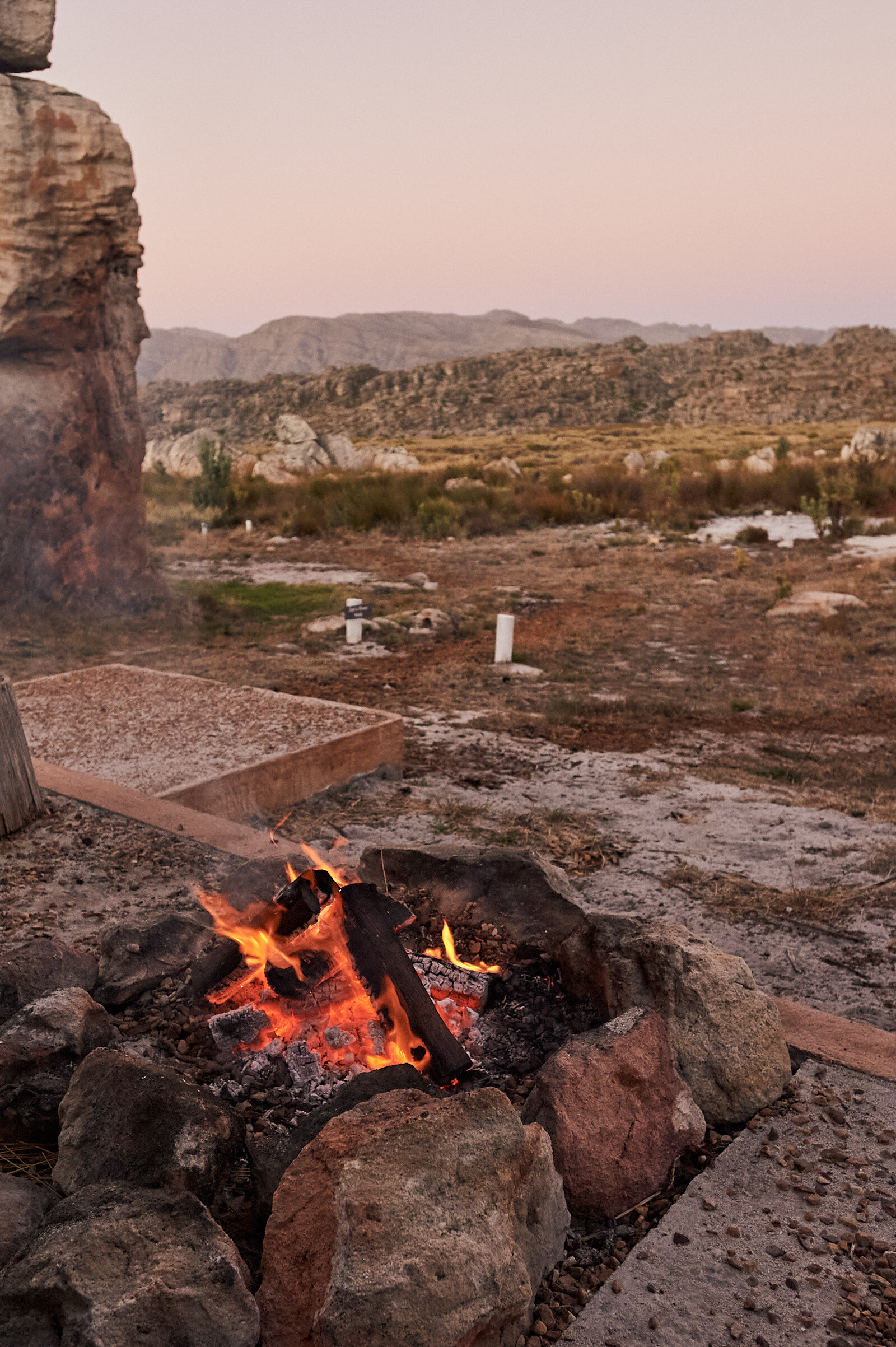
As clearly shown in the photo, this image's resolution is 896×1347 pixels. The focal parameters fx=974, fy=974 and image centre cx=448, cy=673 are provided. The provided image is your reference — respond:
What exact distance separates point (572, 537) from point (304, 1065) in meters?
15.6

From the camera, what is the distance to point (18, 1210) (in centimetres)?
180

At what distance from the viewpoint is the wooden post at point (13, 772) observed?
3941mm

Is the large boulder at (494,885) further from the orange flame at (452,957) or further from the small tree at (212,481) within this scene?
the small tree at (212,481)

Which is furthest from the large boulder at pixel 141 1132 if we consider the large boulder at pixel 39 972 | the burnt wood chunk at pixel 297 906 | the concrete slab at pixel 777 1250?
the concrete slab at pixel 777 1250

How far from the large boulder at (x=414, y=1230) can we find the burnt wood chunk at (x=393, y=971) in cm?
41

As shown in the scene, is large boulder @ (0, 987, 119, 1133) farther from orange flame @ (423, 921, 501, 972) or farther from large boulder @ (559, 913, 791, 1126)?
large boulder @ (559, 913, 791, 1126)

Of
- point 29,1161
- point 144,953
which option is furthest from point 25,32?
point 29,1161

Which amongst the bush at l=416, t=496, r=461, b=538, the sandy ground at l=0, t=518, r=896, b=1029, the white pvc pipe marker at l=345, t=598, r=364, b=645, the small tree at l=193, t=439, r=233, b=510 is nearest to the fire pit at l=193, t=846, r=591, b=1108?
the sandy ground at l=0, t=518, r=896, b=1029

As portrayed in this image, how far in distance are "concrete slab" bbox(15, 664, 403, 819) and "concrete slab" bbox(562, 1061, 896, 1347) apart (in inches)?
126

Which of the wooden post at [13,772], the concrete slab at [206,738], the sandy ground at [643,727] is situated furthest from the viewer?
the concrete slab at [206,738]

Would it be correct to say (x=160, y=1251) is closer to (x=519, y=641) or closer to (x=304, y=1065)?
(x=304, y=1065)

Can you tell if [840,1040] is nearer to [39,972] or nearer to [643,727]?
[39,972]

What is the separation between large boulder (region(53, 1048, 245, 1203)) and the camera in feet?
6.39

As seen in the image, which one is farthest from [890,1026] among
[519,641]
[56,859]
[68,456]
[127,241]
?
[127,241]
